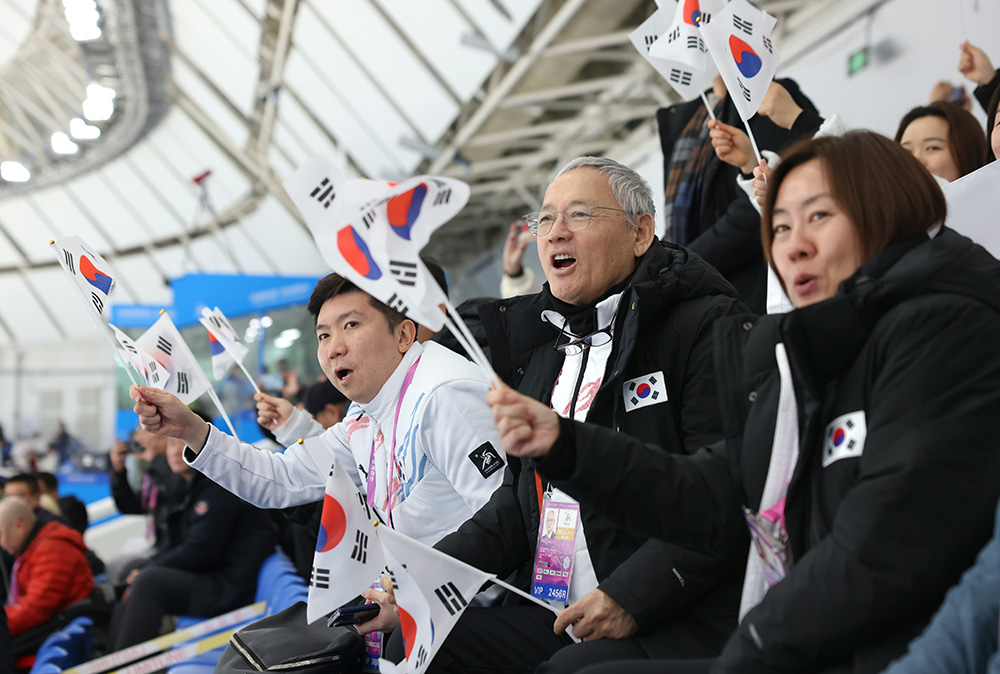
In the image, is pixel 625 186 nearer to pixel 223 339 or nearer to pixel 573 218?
pixel 573 218

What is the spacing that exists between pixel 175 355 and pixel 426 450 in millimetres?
1151

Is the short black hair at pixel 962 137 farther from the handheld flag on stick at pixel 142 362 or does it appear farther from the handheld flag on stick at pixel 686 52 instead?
the handheld flag on stick at pixel 142 362

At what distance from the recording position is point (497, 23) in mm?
8922

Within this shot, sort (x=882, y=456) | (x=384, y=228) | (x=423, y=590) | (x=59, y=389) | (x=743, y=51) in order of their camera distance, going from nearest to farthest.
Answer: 1. (x=882, y=456)
2. (x=384, y=228)
3. (x=423, y=590)
4. (x=743, y=51)
5. (x=59, y=389)

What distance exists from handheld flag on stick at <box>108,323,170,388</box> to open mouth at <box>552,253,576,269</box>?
141cm

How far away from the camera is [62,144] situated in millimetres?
18141

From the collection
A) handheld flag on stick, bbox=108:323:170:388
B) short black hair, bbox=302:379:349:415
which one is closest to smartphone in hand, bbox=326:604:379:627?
handheld flag on stick, bbox=108:323:170:388

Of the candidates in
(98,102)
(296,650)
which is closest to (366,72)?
(98,102)

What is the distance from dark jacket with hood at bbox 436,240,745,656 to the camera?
5.36ft

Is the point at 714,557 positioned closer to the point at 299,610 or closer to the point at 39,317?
the point at 299,610

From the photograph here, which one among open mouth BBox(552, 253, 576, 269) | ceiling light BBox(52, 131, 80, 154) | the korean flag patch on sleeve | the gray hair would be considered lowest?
the korean flag patch on sleeve

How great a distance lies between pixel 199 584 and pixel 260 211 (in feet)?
49.6

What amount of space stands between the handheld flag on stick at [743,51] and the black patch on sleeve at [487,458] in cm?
113

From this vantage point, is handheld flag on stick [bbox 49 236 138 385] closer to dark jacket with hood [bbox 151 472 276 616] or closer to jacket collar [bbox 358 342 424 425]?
jacket collar [bbox 358 342 424 425]
